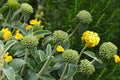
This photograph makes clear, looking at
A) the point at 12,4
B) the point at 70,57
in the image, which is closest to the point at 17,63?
the point at 70,57

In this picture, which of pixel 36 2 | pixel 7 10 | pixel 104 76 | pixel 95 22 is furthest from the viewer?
pixel 36 2

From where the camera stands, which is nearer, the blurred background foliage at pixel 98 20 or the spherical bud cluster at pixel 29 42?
the spherical bud cluster at pixel 29 42

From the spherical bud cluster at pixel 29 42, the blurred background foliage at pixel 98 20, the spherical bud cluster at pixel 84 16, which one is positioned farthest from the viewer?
the blurred background foliage at pixel 98 20

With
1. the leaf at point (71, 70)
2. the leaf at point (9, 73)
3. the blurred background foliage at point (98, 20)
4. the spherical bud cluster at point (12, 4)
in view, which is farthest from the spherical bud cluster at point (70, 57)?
the spherical bud cluster at point (12, 4)

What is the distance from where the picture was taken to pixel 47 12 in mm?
2225

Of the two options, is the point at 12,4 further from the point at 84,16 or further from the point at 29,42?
the point at 29,42

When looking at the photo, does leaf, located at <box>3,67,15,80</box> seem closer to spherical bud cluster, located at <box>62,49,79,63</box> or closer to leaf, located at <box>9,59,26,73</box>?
leaf, located at <box>9,59,26,73</box>

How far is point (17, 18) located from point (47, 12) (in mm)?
216

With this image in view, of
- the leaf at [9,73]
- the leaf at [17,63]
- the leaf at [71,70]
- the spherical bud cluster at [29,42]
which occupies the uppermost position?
the spherical bud cluster at [29,42]

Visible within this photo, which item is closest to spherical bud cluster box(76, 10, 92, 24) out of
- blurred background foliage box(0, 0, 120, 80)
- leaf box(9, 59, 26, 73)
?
blurred background foliage box(0, 0, 120, 80)

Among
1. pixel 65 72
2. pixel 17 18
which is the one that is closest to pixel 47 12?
pixel 17 18

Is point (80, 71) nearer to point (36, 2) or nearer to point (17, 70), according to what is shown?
point (17, 70)

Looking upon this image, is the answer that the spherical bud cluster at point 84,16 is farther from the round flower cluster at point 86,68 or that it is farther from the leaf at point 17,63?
the leaf at point 17,63

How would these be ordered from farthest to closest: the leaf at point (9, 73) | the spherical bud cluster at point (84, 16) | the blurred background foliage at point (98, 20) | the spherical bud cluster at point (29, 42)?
1. the blurred background foliage at point (98, 20)
2. the spherical bud cluster at point (84, 16)
3. the spherical bud cluster at point (29, 42)
4. the leaf at point (9, 73)
